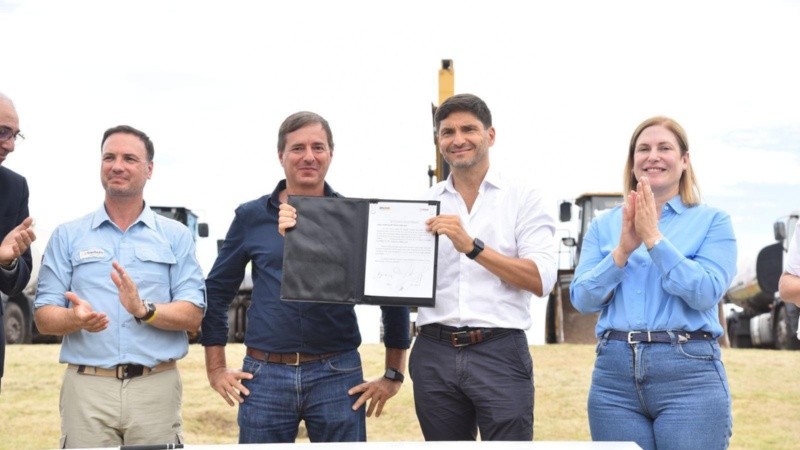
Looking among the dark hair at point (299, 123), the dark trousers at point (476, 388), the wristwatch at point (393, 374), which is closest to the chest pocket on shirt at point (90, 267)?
the dark hair at point (299, 123)

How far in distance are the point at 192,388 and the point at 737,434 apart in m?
6.93

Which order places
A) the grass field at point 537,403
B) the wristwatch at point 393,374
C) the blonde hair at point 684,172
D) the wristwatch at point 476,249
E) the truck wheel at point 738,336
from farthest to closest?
1. the truck wheel at point 738,336
2. the grass field at point 537,403
3. the wristwatch at point 393,374
4. the wristwatch at point 476,249
5. the blonde hair at point 684,172

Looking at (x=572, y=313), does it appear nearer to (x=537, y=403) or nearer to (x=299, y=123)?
(x=537, y=403)

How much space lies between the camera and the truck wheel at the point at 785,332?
19172 mm

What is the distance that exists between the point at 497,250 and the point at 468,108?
0.58 m

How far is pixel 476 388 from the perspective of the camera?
3.86 metres

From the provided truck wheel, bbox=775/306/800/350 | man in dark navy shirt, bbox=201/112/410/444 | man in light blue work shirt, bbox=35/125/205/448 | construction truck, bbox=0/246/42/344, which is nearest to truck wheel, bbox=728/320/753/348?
truck wheel, bbox=775/306/800/350

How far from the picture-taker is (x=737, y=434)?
11.2 m

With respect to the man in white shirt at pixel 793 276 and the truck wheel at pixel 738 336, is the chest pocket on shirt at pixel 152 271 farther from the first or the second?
the truck wheel at pixel 738 336

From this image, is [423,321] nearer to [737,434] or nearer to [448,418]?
[448,418]

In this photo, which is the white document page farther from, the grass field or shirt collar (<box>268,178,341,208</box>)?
the grass field

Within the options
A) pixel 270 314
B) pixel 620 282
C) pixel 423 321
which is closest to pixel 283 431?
→ pixel 270 314

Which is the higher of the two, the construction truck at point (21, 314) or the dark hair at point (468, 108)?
the dark hair at point (468, 108)

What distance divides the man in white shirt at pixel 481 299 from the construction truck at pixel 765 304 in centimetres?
1509
